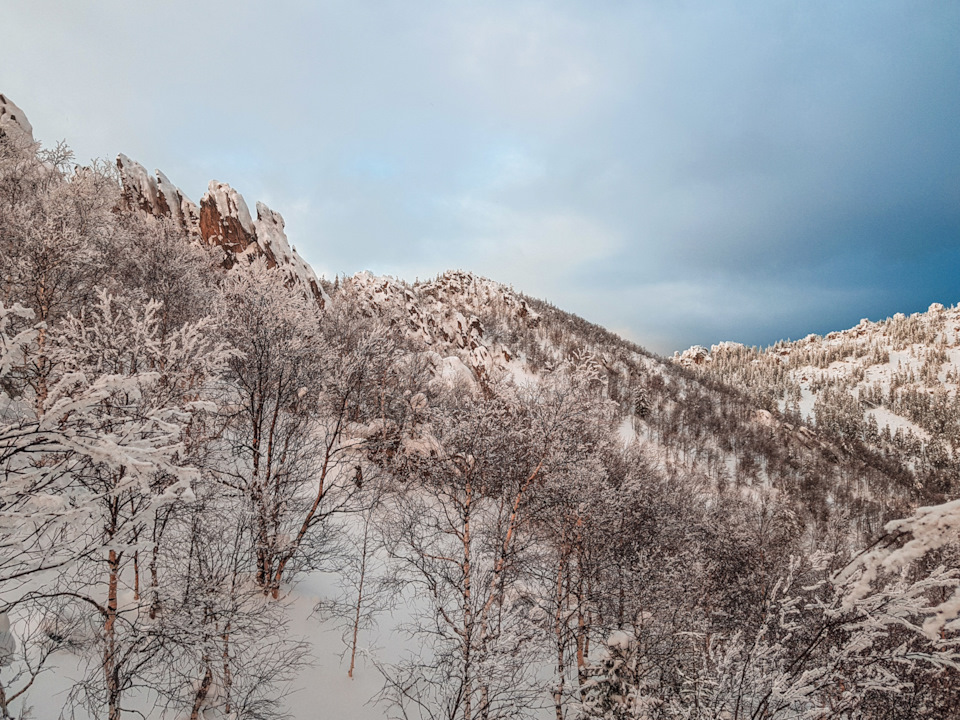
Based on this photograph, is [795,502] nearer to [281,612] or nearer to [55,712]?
[281,612]

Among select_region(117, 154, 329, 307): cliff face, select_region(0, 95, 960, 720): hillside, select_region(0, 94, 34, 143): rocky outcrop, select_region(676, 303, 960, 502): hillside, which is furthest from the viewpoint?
select_region(676, 303, 960, 502): hillside

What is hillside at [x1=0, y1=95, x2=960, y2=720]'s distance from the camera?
4242mm

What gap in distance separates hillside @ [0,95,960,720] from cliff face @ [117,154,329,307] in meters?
6.15

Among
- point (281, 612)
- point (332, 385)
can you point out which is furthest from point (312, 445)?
point (281, 612)

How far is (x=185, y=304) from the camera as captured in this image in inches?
749

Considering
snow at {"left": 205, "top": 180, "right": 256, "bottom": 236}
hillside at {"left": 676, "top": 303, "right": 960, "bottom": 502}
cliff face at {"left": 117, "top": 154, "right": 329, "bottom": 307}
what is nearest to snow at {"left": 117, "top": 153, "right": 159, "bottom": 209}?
cliff face at {"left": 117, "top": 154, "right": 329, "bottom": 307}

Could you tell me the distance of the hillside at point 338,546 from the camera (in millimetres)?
4242

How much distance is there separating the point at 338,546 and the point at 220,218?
108ft

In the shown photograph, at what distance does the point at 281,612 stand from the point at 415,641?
479 centimetres

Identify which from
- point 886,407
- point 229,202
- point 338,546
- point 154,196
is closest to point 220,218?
point 229,202

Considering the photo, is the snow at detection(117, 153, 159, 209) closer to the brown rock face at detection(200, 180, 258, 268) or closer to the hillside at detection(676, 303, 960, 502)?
the brown rock face at detection(200, 180, 258, 268)

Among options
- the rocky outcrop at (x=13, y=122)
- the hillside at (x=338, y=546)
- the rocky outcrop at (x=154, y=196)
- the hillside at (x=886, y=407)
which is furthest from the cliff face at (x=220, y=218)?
the hillside at (x=886, y=407)

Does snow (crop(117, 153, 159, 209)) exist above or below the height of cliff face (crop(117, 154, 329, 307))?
above

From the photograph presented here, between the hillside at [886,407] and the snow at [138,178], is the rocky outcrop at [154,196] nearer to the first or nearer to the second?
the snow at [138,178]
